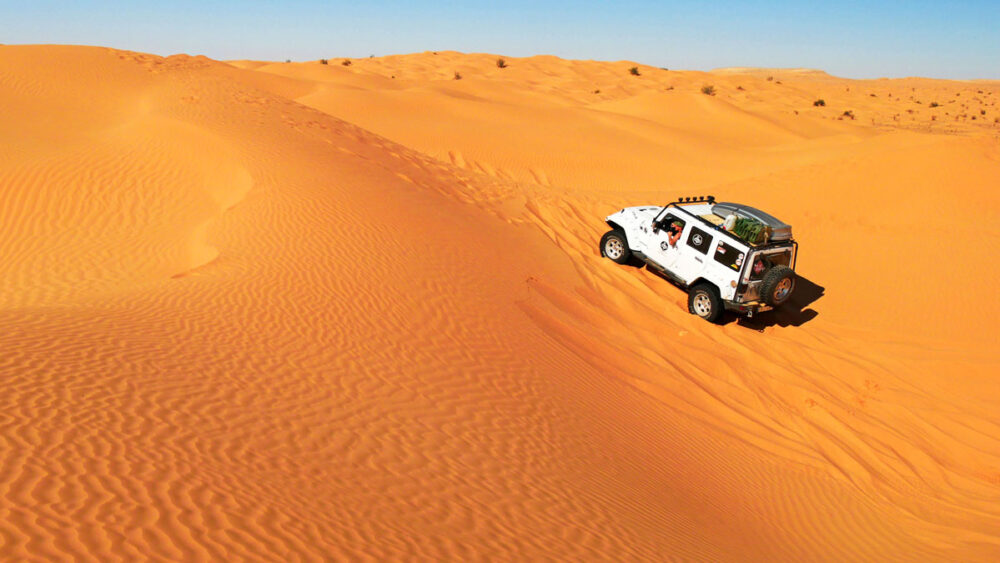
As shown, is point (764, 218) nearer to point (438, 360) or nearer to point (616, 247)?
point (616, 247)

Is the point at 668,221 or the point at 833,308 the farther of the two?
the point at 833,308

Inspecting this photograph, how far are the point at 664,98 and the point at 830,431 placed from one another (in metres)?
33.3

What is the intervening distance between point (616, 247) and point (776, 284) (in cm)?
329

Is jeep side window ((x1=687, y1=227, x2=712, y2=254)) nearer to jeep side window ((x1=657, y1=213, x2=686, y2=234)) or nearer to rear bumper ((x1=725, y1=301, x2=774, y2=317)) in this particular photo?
jeep side window ((x1=657, y1=213, x2=686, y2=234))

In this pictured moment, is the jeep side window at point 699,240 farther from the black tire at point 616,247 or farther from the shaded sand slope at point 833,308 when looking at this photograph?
the black tire at point 616,247

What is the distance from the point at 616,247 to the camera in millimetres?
12594

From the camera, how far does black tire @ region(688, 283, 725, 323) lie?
34.8 ft

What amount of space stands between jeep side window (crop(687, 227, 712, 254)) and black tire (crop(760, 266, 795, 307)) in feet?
3.45

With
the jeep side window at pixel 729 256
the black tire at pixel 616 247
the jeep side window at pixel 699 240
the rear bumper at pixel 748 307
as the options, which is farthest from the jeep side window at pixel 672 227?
the rear bumper at pixel 748 307

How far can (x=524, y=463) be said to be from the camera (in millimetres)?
6051

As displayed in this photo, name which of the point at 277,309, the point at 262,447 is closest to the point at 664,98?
the point at 277,309

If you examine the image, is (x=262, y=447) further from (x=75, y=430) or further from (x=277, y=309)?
(x=277, y=309)

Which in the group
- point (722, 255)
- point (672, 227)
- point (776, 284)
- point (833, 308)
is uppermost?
point (672, 227)

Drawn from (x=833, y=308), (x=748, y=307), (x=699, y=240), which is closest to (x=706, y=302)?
(x=748, y=307)
